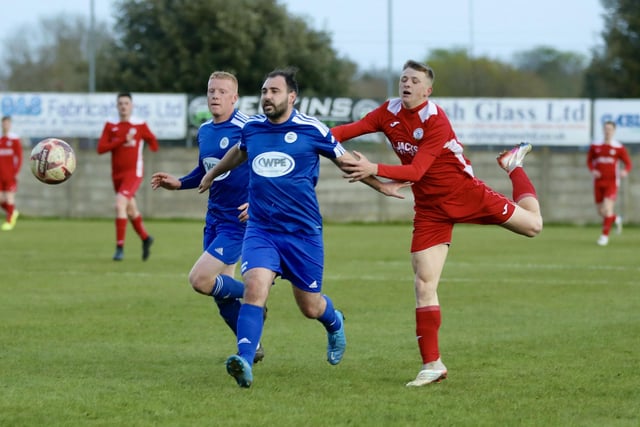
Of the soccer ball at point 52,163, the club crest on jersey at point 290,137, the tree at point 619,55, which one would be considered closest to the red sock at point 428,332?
the club crest on jersey at point 290,137

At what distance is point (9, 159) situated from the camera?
26.0 metres

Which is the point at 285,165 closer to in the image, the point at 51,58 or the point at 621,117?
the point at 621,117

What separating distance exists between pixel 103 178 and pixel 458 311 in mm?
21371

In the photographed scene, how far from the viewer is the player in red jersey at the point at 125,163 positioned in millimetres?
17969

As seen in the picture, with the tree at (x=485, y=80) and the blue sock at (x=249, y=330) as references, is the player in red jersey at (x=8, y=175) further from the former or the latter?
the tree at (x=485, y=80)

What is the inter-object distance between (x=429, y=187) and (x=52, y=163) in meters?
3.94

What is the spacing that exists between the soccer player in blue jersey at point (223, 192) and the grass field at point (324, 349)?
0.54 m

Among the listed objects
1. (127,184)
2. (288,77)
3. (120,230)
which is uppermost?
(288,77)

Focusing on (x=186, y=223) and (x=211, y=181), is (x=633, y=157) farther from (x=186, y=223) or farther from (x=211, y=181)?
(x=211, y=181)

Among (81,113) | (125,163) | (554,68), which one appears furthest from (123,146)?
(554,68)

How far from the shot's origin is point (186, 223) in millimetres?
30031

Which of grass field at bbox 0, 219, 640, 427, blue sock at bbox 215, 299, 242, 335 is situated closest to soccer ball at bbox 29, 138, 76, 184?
grass field at bbox 0, 219, 640, 427

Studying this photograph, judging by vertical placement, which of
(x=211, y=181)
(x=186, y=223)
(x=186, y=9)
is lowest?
(x=186, y=223)

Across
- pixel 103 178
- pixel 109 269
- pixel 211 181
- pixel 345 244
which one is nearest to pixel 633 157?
pixel 345 244
